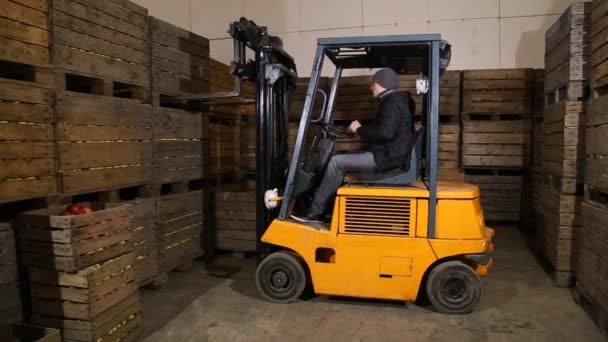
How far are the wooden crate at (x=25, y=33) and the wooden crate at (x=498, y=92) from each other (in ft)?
19.9

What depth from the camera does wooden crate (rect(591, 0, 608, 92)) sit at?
396 cm

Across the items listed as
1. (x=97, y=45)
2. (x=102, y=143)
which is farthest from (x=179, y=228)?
(x=97, y=45)

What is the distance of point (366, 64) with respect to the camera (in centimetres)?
502

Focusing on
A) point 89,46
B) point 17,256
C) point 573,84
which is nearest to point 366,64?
point 573,84

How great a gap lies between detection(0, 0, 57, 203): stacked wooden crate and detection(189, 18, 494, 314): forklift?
5.80 ft

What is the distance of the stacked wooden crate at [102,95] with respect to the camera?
380cm

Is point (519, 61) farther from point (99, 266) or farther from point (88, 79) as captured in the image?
point (99, 266)

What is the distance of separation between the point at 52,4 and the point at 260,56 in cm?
192

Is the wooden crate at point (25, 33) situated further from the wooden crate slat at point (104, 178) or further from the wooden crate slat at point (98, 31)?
the wooden crate slat at point (104, 178)

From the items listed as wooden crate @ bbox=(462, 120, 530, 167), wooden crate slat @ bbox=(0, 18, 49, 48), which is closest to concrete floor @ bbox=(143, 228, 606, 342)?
wooden crate slat @ bbox=(0, 18, 49, 48)

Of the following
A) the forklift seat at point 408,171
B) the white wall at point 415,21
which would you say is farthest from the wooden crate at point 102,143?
the white wall at point 415,21

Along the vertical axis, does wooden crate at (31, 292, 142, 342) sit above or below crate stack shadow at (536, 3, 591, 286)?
below

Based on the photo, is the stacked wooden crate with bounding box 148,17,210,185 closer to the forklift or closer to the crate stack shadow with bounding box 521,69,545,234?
the forklift

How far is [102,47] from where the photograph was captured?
4207 mm
